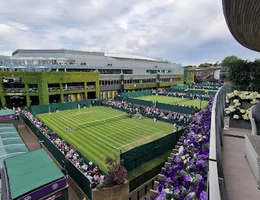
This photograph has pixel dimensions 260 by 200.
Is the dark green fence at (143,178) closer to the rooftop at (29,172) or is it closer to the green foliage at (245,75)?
the rooftop at (29,172)

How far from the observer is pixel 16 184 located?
746 centimetres

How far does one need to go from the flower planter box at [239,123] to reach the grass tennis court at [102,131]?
978cm

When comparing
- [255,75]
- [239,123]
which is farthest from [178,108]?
[239,123]

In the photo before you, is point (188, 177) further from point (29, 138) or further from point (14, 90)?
point (14, 90)

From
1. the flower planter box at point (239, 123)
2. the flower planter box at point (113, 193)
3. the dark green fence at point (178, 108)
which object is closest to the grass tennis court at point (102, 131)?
the flower planter box at point (113, 193)

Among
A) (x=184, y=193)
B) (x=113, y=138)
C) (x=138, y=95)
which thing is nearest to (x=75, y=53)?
(x=138, y=95)

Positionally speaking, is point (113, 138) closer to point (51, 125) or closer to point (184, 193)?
point (51, 125)

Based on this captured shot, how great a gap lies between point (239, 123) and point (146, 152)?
7.31 meters

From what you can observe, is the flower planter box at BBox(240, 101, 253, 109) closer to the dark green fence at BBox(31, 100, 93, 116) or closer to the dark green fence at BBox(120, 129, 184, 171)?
the dark green fence at BBox(120, 129, 184, 171)

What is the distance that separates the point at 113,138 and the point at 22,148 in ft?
28.9

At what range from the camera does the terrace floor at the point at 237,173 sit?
110 inches

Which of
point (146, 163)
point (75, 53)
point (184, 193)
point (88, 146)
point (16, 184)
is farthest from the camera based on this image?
point (75, 53)

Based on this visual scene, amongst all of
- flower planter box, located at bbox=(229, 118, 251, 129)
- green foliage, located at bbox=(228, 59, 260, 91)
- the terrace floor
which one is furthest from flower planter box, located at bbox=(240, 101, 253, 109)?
green foliage, located at bbox=(228, 59, 260, 91)

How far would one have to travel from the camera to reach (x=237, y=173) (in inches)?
133
